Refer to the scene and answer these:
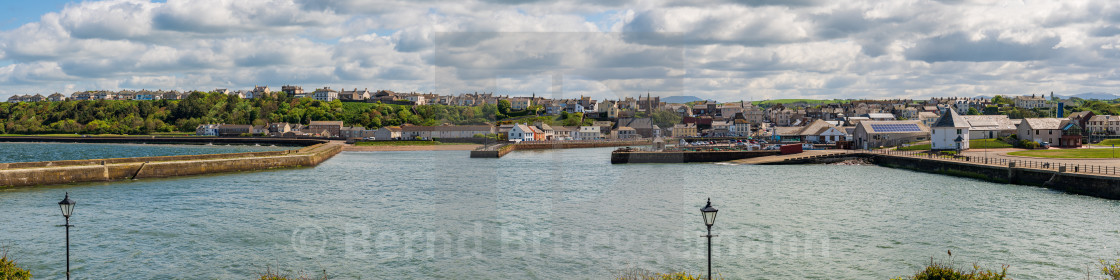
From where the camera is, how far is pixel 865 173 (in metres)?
53.3

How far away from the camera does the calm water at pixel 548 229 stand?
20.2 metres

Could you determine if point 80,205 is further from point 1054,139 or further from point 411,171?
point 1054,139

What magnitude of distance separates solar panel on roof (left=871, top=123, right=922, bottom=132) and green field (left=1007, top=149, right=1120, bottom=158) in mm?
18129

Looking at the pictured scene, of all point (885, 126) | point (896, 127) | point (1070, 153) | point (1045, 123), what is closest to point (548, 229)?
point (1070, 153)

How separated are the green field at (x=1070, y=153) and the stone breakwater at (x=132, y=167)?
198 ft

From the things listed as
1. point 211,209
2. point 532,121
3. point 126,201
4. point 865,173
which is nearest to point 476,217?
point 211,209

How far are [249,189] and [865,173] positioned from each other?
4285 cm

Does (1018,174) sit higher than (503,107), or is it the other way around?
(503,107)

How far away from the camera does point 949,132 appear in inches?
2500

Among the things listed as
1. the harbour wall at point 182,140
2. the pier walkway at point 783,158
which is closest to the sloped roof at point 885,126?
the pier walkway at point 783,158

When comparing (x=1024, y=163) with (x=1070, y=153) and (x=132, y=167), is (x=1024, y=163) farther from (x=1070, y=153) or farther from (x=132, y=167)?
(x=132, y=167)

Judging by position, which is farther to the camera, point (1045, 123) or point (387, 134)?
point (387, 134)

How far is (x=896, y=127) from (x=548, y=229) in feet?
210

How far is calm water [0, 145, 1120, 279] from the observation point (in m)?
20.2
